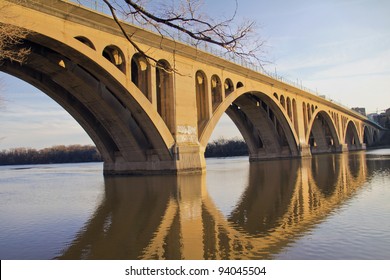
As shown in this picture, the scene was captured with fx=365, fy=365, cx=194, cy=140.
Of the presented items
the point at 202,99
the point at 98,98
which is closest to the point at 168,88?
the point at 98,98

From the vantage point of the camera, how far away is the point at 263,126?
5172cm

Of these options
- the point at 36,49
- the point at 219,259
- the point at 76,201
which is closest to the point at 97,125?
the point at 36,49

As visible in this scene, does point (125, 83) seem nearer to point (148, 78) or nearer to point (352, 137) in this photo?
point (148, 78)

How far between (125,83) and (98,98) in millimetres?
3314

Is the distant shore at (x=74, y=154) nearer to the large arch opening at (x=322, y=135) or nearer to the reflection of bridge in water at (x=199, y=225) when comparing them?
the large arch opening at (x=322, y=135)

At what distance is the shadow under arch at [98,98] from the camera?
71.9 feet

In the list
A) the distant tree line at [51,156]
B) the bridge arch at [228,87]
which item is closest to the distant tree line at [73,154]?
the distant tree line at [51,156]

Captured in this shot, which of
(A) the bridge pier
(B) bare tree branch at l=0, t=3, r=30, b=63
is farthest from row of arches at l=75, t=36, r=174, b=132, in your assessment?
(B) bare tree branch at l=0, t=3, r=30, b=63

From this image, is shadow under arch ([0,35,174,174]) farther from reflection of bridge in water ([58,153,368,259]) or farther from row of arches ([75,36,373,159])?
reflection of bridge in water ([58,153,368,259])

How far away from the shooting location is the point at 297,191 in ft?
53.5

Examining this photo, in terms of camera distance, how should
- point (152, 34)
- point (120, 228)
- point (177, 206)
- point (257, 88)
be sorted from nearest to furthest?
point (120, 228)
point (177, 206)
point (152, 34)
point (257, 88)

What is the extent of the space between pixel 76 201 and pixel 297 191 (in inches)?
390

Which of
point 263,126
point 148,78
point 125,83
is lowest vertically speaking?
Answer: point 263,126
